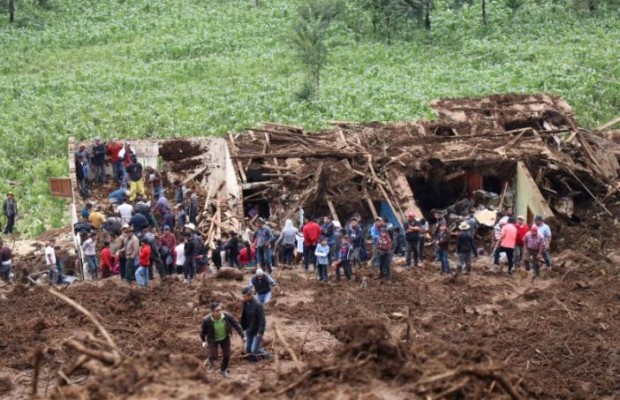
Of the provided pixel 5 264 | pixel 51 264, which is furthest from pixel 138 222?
pixel 5 264

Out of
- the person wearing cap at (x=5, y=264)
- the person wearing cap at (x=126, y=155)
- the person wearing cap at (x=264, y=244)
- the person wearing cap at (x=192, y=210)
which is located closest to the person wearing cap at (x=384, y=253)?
the person wearing cap at (x=264, y=244)

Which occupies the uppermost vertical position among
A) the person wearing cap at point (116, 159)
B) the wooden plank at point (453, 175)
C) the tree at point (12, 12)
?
the tree at point (12, 12)

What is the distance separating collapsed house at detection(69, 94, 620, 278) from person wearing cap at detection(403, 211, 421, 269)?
11.2 ft

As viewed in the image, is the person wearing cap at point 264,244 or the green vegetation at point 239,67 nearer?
the person wearing cap at point 264,244

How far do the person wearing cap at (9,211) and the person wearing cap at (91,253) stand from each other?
595cm

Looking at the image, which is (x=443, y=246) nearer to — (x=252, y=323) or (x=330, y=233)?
(x=330, y=233)

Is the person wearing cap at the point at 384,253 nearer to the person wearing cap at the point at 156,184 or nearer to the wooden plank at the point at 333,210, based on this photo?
the wooden plank at the point at 333,210

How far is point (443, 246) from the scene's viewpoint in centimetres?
2123

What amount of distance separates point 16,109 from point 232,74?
921 cm

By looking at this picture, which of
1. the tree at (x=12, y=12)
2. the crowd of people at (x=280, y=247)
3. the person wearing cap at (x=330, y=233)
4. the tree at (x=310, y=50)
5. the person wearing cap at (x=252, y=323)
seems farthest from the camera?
the tree at (x=12, y=12)

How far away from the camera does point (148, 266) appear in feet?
67.9

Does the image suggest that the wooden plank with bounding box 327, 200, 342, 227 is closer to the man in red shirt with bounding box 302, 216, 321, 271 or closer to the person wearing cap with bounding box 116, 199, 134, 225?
the man in red shirt with bounding box 302, 216, 321, 271

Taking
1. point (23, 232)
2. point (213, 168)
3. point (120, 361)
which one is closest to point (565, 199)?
point (213, 168)

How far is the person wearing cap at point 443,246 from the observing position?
69.3 ft
